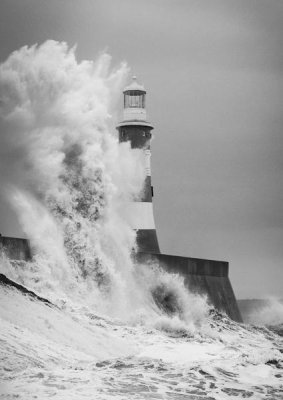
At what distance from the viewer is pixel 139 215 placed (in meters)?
38.2

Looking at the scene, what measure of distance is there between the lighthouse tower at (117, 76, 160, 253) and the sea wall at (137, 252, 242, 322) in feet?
7.29

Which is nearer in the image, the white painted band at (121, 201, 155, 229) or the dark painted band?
the white painted band at (121, 201, 155, 229)

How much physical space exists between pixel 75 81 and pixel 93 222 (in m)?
4.11

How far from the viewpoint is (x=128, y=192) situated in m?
38.2

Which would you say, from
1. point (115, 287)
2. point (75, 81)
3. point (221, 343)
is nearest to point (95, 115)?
point (75, 81)

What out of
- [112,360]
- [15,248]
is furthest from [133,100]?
[112,360]

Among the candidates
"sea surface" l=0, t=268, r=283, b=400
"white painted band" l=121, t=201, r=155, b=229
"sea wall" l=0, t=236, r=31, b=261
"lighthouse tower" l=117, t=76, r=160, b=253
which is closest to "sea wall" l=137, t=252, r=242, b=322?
"lighthouse tower" l=117, t=76, r=160, b=253

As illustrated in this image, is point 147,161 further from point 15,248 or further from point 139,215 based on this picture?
point 15,248

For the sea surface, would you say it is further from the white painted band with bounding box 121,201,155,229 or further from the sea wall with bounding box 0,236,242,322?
the white painted band with bounding box 121,201,155,229

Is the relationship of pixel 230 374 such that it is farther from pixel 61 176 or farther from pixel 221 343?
pixel 61 176

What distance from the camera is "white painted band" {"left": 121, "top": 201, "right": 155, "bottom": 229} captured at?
37906 mm

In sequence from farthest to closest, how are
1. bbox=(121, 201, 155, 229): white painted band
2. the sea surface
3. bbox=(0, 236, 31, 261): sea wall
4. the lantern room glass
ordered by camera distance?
the lantern room glass < bbox=(121, 201, 155, 229): white painted band < bbox=(0, 236, 31, 261): sea wall < the sea surface

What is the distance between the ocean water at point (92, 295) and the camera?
68.8 ft

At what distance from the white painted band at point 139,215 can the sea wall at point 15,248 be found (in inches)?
340
